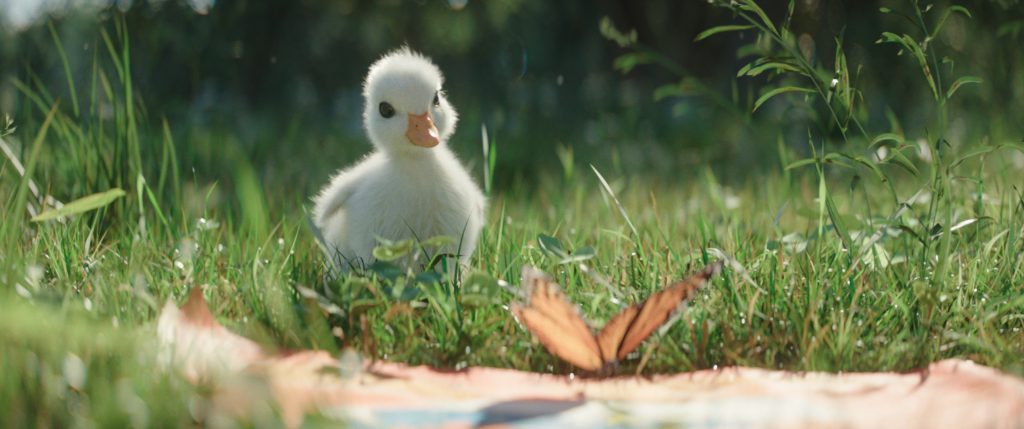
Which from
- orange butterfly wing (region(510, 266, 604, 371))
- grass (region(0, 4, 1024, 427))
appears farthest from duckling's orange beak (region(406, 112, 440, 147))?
orange butterfly wing (region(510, 266, 604, 371))

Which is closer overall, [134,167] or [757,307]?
[757,307]

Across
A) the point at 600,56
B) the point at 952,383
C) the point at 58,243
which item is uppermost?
the point at 600,56

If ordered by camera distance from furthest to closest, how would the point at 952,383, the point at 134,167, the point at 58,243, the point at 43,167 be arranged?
the point at 43,167
the point at 134,167
the point at 58,243
the point at 952,383

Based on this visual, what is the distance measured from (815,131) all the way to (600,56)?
1833mm

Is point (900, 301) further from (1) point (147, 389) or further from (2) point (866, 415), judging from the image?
(1) point (147, 389)

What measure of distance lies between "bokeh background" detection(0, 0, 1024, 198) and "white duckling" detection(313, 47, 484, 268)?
2098mm

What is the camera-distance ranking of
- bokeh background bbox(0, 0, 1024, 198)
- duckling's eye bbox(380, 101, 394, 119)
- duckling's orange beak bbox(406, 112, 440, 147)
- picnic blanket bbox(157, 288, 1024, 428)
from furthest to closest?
bokeh background bbox(0, 0, 1024, 198)
duckling's eye bbox(380, 101, 394, 119)
duckling's orange beak bbox(406, 112, 440, 147)
picnic blanket bbox(157, 288, 1024, 428)

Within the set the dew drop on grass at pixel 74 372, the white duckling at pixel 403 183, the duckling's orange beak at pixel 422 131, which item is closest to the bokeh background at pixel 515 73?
the white duckling at pixel 403 183

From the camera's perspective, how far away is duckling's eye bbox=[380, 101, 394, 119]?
2.65 metres

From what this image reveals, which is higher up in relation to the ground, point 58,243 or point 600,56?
point 600,56

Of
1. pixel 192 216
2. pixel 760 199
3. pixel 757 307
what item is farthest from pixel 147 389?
pixel 760 199

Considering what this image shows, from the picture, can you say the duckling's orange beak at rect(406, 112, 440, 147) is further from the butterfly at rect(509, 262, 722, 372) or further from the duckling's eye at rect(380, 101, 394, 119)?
the butterfly at rect(509, 262, 722, 372)

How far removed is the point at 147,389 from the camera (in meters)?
1.62

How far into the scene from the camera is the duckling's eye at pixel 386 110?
2654 mm
